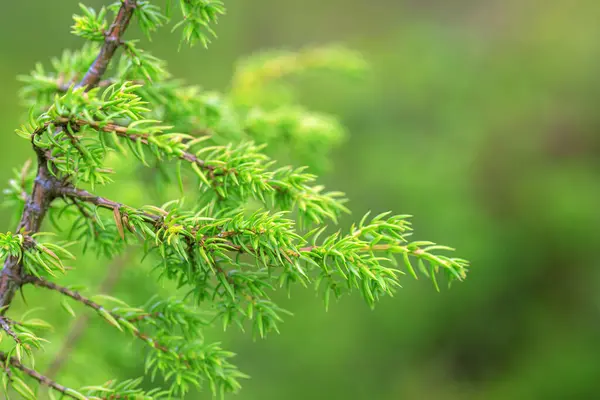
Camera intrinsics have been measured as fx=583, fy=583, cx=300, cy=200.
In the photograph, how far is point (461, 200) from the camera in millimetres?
4523

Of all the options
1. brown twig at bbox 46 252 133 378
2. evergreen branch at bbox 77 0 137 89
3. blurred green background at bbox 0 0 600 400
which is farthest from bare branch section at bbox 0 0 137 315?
blurred green background at bbox 0 0 600 400

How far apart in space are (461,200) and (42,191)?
4017 millimetres

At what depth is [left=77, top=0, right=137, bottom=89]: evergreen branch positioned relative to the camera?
0.88 m

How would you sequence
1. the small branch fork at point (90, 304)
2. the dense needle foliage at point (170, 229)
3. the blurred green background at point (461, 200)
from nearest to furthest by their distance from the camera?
the dense needle foliage at point (170, 229) < the small branch fork at point (90, 304) < the blurred green background at point (461, 200)

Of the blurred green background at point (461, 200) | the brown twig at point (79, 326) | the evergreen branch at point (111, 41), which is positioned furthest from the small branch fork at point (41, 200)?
the blurred green background at point (461, 200)

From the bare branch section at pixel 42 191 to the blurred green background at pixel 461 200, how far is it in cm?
265

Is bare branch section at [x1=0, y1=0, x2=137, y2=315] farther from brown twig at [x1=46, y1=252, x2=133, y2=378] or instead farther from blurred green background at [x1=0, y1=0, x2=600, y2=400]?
blurred green background at [x1=0, y1=0, x2=600, y2=400]

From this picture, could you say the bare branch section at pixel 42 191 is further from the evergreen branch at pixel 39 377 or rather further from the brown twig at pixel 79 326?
the brown twig at pixel 79 326

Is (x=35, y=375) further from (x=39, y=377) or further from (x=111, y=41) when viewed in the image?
(x=111, y=41)

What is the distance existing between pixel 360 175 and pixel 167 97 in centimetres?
345

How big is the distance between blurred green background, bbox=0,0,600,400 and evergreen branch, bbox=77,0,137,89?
2.65 m

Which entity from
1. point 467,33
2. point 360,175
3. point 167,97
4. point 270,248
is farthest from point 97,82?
point 467,33

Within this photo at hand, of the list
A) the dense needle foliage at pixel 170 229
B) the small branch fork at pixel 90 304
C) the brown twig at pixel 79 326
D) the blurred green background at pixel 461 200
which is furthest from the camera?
the blurred green background at pixel 461 200

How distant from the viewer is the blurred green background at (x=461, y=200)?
4.07 meters
